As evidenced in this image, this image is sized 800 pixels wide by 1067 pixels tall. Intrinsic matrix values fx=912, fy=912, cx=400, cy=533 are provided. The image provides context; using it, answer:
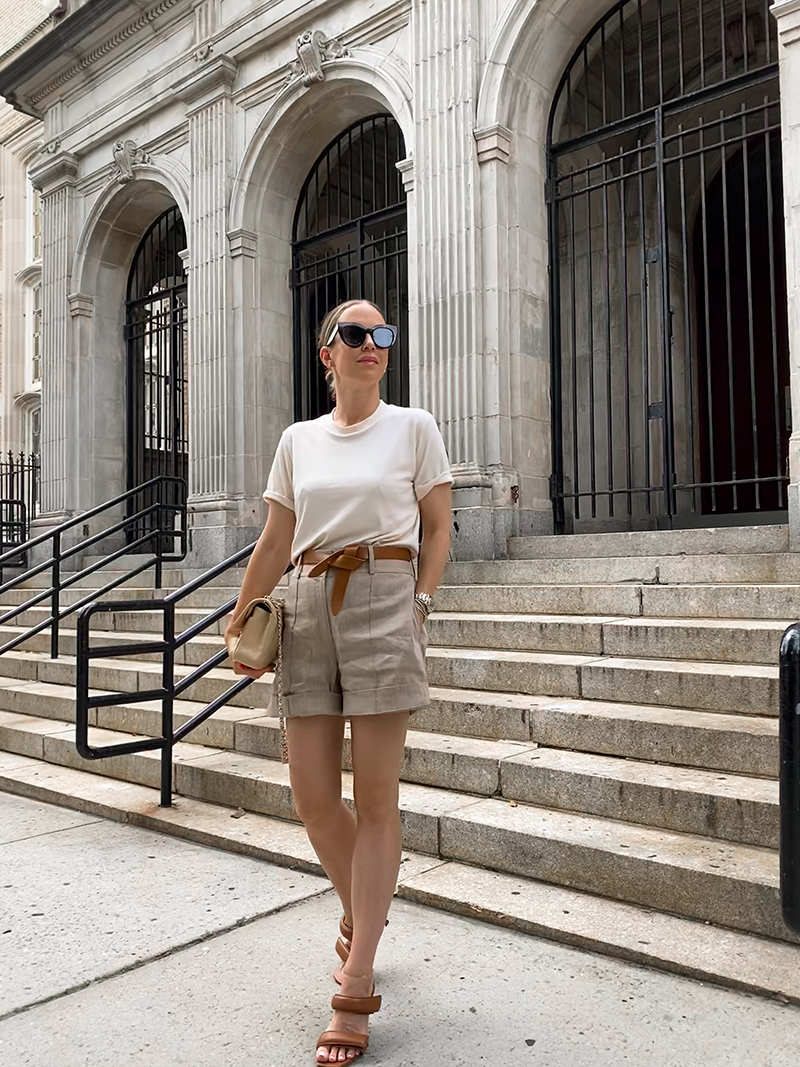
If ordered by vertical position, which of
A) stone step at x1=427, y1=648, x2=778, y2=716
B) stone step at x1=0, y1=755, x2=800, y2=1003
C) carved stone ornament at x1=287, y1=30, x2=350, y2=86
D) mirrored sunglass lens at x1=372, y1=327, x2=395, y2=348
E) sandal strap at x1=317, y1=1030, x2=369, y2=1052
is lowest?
sandal strap at x1=317, y1=1030, x2=369, y2=1052

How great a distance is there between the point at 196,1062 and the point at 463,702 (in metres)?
2.54

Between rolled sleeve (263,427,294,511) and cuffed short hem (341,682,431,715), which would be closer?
cuffed short hem (341,682,431,715)

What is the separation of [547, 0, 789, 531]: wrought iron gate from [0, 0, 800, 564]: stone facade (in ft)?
1.93

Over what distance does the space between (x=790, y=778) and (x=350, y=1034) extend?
1360 millimetres

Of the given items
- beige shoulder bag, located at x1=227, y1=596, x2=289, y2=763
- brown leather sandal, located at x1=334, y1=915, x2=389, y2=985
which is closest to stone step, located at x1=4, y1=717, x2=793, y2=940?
brown leather sandal, located at x1=334, y1=915, x2=389, y2=985

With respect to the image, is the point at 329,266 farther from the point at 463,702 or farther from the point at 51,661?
the point at 463,702

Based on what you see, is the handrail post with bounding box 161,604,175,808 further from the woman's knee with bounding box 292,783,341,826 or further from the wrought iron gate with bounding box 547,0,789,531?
the wrought iron gate with bounding box 547,0,789,531

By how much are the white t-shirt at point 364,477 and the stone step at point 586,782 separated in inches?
64.4

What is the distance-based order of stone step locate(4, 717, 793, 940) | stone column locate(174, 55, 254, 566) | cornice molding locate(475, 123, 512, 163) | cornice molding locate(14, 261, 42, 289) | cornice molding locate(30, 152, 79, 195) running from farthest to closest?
1. cornice molding locate(14, 261, 42, 289)
2. cornice molding locate(30, 152, 79, 195)
3. stone column locate(174, 55, 254, 566)
4. cornice molding locate(475, 123, 512, 163)
5. stone step locate(4, 717, 793, 940)

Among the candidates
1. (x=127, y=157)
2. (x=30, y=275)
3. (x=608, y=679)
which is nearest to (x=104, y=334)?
(x=127, y=157)

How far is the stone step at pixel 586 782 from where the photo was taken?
11.3ft

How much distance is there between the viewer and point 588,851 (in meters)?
3.43

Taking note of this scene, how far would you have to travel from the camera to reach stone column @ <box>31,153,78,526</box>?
13094 millimetres

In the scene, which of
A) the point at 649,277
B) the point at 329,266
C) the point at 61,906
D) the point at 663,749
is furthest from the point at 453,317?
the point at 61,906
